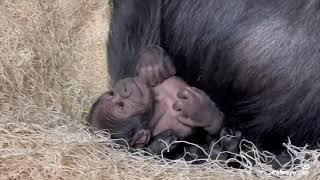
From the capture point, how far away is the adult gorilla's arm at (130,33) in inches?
64.5

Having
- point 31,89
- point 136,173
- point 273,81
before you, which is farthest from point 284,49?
point 31,89

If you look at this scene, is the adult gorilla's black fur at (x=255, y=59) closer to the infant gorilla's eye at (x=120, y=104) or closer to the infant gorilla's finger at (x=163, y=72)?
the infant gorilla's finger at (x=163, y=72)

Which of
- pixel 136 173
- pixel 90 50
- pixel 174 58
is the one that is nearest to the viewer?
pixel 136 173

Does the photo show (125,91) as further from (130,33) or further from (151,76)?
(130,33)

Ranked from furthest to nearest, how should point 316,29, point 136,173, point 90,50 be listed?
point 90,50 → point 316,29 → point 136,173

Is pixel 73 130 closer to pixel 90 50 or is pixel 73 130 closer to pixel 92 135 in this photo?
pixel 92 135

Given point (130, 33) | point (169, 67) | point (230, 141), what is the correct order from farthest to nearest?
point (130, 33) < point (169, 67) < point (230, 141)

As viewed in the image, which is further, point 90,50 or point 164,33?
point 90,50

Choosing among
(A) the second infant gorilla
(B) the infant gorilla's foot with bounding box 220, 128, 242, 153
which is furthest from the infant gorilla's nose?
(B) the infant gorilla's foot with bounding box 220, 128, 242, 153

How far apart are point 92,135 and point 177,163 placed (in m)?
0.21

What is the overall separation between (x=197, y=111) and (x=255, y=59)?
0.57 ft

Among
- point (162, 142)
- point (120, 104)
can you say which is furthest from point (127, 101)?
point (162, 142)

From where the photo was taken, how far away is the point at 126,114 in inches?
57.9

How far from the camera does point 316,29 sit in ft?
4.70
